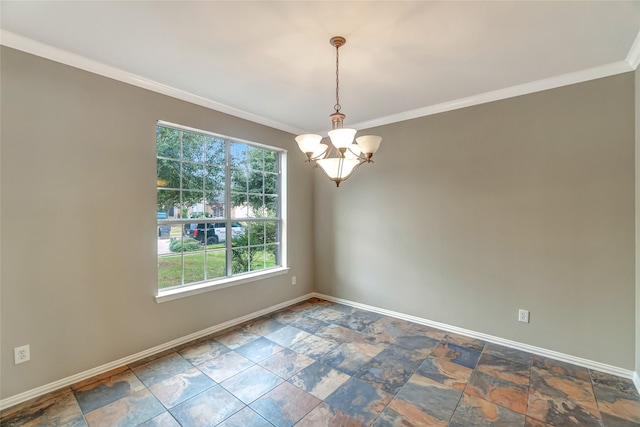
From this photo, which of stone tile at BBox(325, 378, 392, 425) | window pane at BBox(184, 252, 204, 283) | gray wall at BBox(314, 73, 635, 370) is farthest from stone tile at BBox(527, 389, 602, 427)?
window pane at BBox(184, 252, 204, 283)

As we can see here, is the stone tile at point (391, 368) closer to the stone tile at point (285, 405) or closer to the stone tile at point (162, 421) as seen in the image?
the stone tile at point (285, 405)

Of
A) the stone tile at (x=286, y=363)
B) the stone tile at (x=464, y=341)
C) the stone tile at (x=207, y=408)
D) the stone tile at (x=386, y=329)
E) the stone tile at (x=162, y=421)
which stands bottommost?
the stone tile at (x=386, y=329)

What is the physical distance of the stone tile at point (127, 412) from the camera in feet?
6.03

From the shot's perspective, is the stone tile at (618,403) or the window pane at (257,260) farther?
the window pane at (257,260)

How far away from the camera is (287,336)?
310cm

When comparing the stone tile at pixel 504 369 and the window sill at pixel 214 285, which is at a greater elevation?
the window sill at pixel 214 285

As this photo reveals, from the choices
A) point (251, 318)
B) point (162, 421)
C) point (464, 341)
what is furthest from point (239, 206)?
point (464, 341)

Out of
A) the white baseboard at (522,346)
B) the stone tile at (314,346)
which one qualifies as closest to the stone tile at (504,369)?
the white baseboard at (522,346)

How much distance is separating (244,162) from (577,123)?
3533 mm

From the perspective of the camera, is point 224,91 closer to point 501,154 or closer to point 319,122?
point 319,122

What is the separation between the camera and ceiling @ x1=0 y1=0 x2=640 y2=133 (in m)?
1.75

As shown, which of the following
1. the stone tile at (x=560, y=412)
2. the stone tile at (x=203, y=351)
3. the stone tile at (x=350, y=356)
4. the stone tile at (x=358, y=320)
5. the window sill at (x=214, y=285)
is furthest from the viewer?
the stone tile at (x=358, y=320)

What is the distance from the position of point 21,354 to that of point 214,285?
1.53m

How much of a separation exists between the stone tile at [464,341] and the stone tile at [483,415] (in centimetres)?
90
